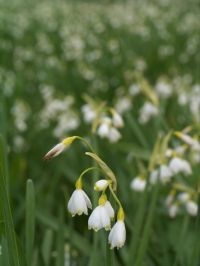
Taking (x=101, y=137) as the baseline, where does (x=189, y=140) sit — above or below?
above

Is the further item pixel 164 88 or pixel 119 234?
pixel 164 88

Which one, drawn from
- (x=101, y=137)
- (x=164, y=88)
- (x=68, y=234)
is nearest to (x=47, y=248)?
(x=68, y=234)

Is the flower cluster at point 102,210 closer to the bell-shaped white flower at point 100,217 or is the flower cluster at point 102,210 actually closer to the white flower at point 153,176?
the bell-shaped white flower at point 100,217

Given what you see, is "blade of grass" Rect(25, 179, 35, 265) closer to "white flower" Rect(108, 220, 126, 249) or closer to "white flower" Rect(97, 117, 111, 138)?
"white flower" Rect(108, 220, 126, 249)

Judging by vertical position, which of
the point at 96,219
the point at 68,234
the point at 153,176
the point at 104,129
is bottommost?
the point at 68,234

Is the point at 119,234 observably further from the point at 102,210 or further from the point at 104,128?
the point at 104,128

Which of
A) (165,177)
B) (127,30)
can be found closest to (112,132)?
(165,177)

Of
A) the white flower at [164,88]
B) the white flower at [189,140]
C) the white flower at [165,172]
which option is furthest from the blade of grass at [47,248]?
the white flower at [164,88]

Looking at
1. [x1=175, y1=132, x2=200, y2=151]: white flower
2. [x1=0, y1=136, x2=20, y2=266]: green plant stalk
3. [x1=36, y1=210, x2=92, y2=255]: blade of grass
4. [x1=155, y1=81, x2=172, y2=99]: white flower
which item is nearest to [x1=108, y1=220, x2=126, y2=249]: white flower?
[x1=0, y1=136, x2=20, y2=266]: green plant stalk

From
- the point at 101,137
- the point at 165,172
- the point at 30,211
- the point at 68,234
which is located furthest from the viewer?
the point at 101,137
